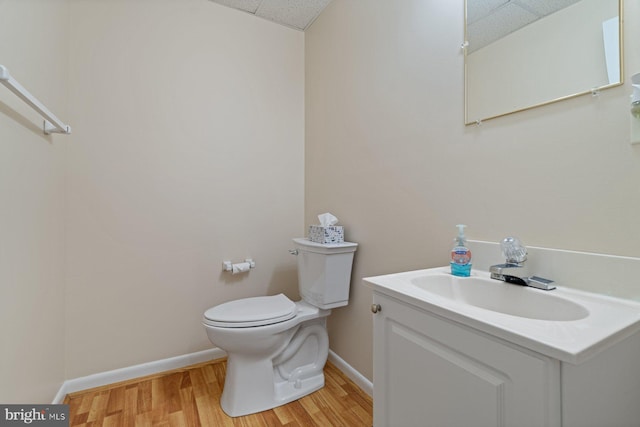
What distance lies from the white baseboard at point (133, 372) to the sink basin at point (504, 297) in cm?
158

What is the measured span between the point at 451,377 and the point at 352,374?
3.79 ft

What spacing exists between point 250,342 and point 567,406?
3.94 ft

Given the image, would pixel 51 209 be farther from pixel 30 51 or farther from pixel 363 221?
pixel 363 221

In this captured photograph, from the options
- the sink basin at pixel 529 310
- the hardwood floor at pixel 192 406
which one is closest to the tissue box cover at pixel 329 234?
the sink basin at pixel 529 310

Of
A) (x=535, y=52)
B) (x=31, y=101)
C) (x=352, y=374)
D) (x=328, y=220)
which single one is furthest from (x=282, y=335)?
(x=535, y=52)

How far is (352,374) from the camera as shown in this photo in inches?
65.8

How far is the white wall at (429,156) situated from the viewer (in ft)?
2.53

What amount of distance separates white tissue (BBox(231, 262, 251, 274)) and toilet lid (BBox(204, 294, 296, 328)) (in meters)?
0.30

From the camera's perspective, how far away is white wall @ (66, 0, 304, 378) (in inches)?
62.8

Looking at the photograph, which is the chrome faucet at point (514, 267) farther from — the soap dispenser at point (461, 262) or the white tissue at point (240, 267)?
the white tissue at point (240, 267)

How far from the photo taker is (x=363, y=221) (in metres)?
1.62

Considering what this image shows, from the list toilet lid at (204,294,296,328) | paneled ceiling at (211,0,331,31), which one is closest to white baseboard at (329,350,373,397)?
toilet lid at (204,294,296,328)

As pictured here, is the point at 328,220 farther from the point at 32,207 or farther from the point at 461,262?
the point at 32,207

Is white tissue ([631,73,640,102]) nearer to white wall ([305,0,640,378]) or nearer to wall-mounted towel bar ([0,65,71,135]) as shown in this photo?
white wall ([305,0,640,378])
